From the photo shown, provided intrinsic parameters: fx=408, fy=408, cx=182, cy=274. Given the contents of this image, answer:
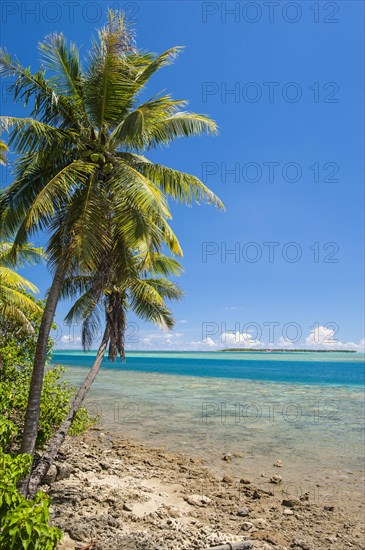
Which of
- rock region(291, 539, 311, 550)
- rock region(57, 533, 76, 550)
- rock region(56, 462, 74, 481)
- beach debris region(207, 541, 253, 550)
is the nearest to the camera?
rock region(57, 533, 76, 550)

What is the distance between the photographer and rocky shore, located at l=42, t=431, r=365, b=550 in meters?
7.91

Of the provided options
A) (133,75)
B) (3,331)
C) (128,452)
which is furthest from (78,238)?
(128,452)

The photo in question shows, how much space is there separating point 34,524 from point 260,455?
13303mm

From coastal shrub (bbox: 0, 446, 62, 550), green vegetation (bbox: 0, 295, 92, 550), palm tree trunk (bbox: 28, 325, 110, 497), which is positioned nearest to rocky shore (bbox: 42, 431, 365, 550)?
palm tree trunk (bbox: 28, 325, 110, 497)

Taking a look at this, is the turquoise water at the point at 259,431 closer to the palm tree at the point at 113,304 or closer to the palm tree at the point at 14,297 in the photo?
the palm tree at the point at 113,304

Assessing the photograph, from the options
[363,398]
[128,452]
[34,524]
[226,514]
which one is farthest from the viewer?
[363,398]

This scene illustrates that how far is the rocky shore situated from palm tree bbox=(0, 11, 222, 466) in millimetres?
2727

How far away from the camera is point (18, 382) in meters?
10.8

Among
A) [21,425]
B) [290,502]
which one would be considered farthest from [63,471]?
[290,502]

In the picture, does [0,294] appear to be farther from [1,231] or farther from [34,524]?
[34,524]

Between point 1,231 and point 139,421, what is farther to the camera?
point 139,421

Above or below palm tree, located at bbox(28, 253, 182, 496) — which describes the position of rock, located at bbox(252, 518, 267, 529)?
below

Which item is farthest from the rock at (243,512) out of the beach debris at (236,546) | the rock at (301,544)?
the beach debris at (236,546)

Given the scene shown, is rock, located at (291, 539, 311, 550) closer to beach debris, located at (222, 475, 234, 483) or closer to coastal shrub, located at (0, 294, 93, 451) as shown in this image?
beach debris, located at (222, 475, 234, 483)
